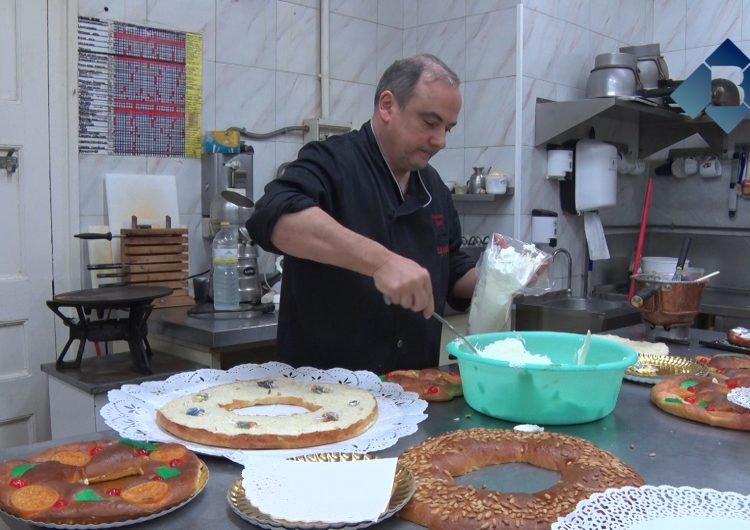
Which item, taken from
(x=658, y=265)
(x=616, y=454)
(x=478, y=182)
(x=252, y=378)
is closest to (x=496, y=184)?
(x=478, y=182)

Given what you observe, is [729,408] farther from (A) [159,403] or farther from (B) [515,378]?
(A) [159,403]

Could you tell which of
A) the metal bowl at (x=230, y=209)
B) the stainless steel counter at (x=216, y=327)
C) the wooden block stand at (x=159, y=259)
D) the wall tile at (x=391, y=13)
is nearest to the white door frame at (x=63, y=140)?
the wooden block stand at (x=159, y=259)

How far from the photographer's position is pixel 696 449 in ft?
4.03

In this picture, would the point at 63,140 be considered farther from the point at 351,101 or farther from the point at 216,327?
the point at 351,101

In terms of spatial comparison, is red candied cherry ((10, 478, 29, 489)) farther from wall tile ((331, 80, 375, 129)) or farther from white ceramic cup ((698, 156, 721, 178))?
white ceramic cup ((698, 156, 721, 178))

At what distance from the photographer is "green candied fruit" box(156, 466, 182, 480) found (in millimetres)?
994

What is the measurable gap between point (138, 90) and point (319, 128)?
0.90 metres

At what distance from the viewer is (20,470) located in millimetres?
1004

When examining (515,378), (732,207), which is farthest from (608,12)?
(515,378)

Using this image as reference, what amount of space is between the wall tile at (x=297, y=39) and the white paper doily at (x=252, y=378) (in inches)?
89.2

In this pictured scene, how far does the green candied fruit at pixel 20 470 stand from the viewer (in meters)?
0.99

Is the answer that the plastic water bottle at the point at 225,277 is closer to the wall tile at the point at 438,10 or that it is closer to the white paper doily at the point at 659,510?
the wall tile at the point at 438,10

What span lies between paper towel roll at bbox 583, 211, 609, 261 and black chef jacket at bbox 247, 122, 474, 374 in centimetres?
221

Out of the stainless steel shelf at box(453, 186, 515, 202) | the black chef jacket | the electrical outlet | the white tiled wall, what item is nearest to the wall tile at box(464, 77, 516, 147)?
the white tiled wall
